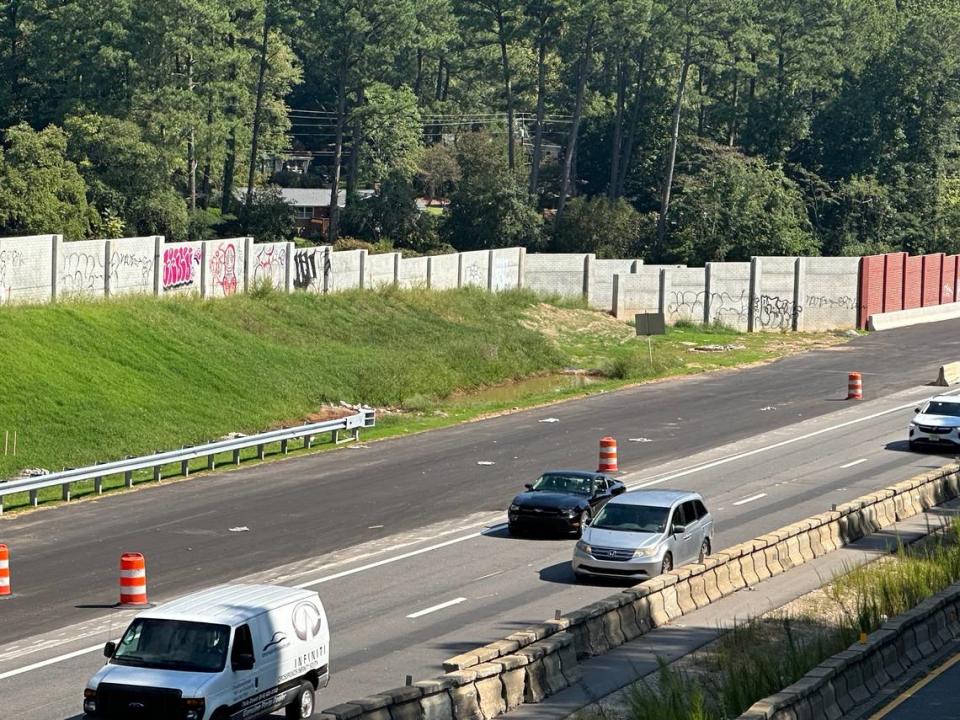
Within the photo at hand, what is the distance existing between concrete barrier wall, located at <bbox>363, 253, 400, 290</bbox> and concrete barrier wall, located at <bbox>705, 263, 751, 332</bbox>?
16.0 m

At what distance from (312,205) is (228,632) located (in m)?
98.8

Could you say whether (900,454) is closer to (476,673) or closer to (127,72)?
(476,673)

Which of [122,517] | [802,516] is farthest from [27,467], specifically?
[802,516]

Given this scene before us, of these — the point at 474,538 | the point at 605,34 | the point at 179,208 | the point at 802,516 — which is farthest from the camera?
the point at 605,34

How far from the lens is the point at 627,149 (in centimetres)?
10856

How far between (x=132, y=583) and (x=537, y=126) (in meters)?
78.3

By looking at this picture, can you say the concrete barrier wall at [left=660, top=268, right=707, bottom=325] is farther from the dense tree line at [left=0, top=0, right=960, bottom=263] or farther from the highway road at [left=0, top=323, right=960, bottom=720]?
the highway road at [left=0, top=323, right=960, bottom=720]

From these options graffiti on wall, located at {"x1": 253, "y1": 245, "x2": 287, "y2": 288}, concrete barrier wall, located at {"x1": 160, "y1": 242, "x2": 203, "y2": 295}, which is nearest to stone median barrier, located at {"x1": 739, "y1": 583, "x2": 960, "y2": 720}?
concrete barrier wall, located at {"x1": 160, "y1": 242, "x2": 203, "y2": 295}

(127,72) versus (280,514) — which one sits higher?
(127,72)

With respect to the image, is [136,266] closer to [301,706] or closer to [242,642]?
[301,706]

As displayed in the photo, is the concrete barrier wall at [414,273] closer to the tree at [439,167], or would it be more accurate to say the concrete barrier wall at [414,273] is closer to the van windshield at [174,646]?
the tree at [439,167]

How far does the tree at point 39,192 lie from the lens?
76.4 meters

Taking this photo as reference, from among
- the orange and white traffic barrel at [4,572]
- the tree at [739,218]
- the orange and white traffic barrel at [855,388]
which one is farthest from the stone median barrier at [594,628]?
the tree at [739,218]

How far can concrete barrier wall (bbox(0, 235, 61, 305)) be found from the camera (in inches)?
1964
